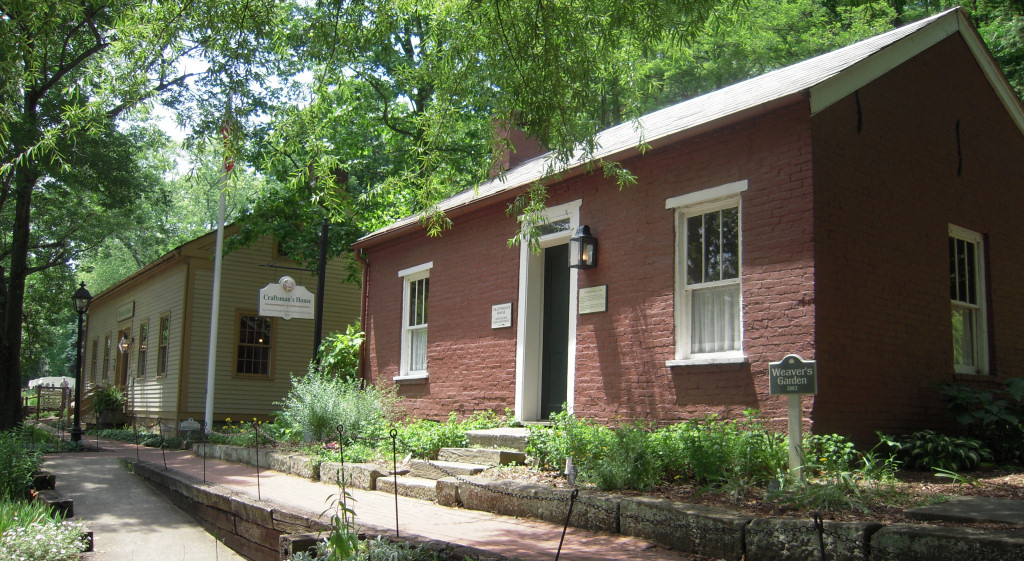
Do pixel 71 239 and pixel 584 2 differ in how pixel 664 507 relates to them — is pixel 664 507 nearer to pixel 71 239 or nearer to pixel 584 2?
pixel 584 2

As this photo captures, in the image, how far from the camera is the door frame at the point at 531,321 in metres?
10.4

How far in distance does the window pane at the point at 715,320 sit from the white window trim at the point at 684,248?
6 centimetres

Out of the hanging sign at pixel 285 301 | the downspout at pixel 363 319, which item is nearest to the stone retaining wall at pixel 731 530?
the downspout at pixel 363 319

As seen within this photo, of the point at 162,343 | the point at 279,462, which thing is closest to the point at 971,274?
the point at 279,462

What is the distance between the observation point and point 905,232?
8469 millimetres

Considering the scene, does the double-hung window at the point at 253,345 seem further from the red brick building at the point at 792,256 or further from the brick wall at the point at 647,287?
the red brick building at the point at 792,256

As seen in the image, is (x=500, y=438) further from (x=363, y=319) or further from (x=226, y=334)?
(x=226, y=334)

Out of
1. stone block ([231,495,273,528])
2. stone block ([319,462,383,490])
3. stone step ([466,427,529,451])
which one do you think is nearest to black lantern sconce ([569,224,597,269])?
stone step ([466,427,529,451])

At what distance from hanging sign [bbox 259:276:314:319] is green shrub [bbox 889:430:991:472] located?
34.4 feet

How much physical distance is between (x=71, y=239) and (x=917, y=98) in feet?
88.7

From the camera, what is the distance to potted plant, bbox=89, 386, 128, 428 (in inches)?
891

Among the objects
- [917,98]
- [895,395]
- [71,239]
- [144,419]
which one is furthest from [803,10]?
[71,239]

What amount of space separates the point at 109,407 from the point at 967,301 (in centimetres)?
2142

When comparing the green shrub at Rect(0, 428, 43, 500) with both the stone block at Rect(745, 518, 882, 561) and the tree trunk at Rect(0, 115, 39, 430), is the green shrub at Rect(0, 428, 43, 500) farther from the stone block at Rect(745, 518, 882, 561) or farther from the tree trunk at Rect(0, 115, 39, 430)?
the tree trunk at Rect(0, 115, 39, 430)
